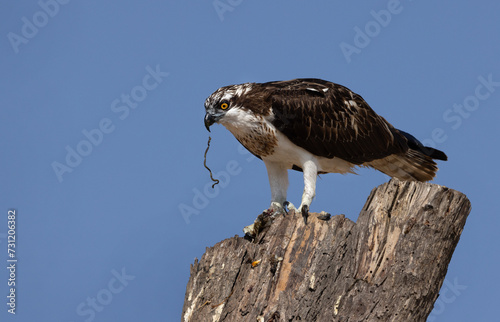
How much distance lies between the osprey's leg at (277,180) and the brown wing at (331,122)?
2.13 ft

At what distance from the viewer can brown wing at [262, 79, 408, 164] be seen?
8.10 m

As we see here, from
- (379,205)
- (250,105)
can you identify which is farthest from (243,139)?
(379,205)

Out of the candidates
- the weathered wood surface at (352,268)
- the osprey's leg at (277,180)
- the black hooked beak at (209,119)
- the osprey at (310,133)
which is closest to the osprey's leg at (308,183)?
the osprey at (310,133)

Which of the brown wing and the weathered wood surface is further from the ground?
the brown wing

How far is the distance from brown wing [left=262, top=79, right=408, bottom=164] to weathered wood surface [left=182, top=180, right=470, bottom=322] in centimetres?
174

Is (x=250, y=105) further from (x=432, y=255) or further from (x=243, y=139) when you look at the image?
(x=432, y=255)

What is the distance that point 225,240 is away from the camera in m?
7.02

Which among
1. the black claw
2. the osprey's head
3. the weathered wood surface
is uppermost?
the osprey's head

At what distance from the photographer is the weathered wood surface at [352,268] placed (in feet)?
19.8

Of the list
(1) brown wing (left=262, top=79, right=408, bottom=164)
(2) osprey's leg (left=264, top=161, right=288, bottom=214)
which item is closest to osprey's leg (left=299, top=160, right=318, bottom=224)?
(1) brown wing (left=262, top=79, right=408, bottom=164)

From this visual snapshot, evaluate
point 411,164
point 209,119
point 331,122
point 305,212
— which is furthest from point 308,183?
point 411,164

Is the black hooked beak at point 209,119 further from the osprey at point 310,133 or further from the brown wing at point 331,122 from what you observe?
the brown wing at point 331,122

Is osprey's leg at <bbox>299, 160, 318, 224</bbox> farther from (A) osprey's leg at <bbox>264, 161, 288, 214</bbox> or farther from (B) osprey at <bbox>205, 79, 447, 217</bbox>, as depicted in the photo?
(A) osprey's leg at <bbox>264, 161, 288, 214</bbox>

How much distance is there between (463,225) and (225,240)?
2.58m
